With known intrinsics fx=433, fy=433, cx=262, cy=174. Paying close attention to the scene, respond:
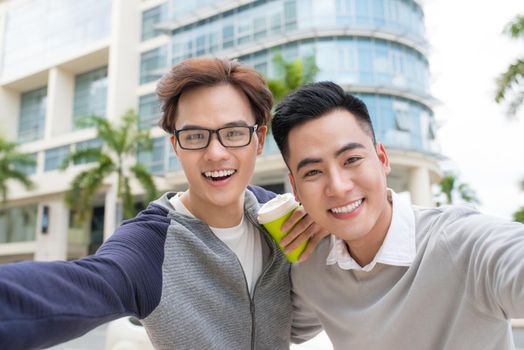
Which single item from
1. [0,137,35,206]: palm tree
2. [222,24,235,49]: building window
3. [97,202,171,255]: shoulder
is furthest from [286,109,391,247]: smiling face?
[0,137,35,206]: palm tree

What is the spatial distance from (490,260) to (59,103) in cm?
3135

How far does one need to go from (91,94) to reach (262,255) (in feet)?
96.2

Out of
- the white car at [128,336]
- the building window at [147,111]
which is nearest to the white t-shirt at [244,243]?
the white car at [128,336]

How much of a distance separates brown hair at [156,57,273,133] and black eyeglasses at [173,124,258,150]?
0.45 feet

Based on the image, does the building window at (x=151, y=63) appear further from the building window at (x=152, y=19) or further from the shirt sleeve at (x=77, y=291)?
the shirt sleeve at (x=77, y=291)

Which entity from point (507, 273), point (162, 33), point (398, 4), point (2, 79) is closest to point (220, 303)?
point (507, 273)

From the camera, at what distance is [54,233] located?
88.9ft

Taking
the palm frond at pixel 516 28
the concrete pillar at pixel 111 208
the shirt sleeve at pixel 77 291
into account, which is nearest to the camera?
the shirt sleeve at pixel 77 291

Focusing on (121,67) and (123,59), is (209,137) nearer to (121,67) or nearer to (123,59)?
(121,67)

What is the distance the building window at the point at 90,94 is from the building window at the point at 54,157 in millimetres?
2098

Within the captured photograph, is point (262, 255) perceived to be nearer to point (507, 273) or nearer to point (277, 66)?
point (507, 273)

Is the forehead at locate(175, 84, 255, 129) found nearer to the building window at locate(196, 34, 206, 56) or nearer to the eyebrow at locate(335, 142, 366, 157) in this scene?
the eyebrow at locate(335, 142, 366, 157)

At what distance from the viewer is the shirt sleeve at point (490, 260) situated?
1.33 meters

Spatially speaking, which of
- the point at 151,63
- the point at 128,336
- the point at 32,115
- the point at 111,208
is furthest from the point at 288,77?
the point at 32,115
